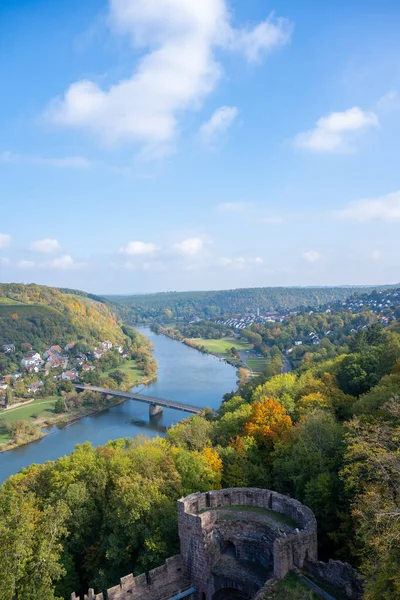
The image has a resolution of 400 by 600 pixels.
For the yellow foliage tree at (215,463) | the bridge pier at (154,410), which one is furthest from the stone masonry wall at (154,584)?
the bridge pier at (154,410)

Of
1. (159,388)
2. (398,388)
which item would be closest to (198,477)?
(398,388)

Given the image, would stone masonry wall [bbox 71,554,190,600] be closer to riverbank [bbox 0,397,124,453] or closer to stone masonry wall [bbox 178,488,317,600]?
stone masonry wall [bbox 178,488,317,600]

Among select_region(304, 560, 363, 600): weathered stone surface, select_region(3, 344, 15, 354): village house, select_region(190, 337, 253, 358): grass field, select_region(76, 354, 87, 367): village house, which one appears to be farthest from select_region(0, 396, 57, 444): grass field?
select_region(190, 337, 253, 358): grass field

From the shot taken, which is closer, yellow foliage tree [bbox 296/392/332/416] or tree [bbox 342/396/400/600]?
tree [bbox 342/396/400/600]

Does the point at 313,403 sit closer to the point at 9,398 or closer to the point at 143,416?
the point at 143,416

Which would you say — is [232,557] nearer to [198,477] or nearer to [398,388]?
[198,477]

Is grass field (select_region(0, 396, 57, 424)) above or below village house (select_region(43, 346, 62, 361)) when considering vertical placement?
below
